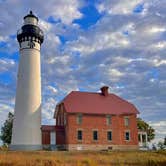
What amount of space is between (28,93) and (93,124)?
10.2 metres

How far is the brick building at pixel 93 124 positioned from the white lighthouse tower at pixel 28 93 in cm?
380

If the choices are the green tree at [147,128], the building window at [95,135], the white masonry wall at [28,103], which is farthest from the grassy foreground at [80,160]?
the green tree at [147,128]

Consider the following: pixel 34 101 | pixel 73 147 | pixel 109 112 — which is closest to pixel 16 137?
pixel 34 101

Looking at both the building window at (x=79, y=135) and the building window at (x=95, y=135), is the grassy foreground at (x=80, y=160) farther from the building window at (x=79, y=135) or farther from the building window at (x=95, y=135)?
the building window at (x=95, y=135)

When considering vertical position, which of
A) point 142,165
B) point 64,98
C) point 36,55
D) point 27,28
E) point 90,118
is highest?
point 27,28

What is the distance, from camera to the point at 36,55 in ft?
140

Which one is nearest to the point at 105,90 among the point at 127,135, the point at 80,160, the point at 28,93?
the point at 127,135

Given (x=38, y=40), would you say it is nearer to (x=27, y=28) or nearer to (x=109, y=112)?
(x=27, y=28)

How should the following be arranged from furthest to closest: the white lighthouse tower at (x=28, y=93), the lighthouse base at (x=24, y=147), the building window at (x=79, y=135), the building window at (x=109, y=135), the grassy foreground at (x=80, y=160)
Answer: the building window at (x=109, y=135)
the building window at (x=79, y=135)
the white lighthouse tower at (x=28, y=93)
the lighthouse base at (x=24, y=147)
the grassy foreground at (x=80, y=160)

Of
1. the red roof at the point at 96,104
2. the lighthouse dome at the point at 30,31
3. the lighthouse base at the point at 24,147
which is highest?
the lighthouse dome at the point at 30,31

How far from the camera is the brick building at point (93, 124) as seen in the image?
4403cm

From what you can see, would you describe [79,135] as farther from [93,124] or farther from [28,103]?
[28,103]

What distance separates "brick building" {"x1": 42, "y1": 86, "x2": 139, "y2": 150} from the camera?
44.0 meters

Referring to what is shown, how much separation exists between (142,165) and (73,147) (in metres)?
26.4
